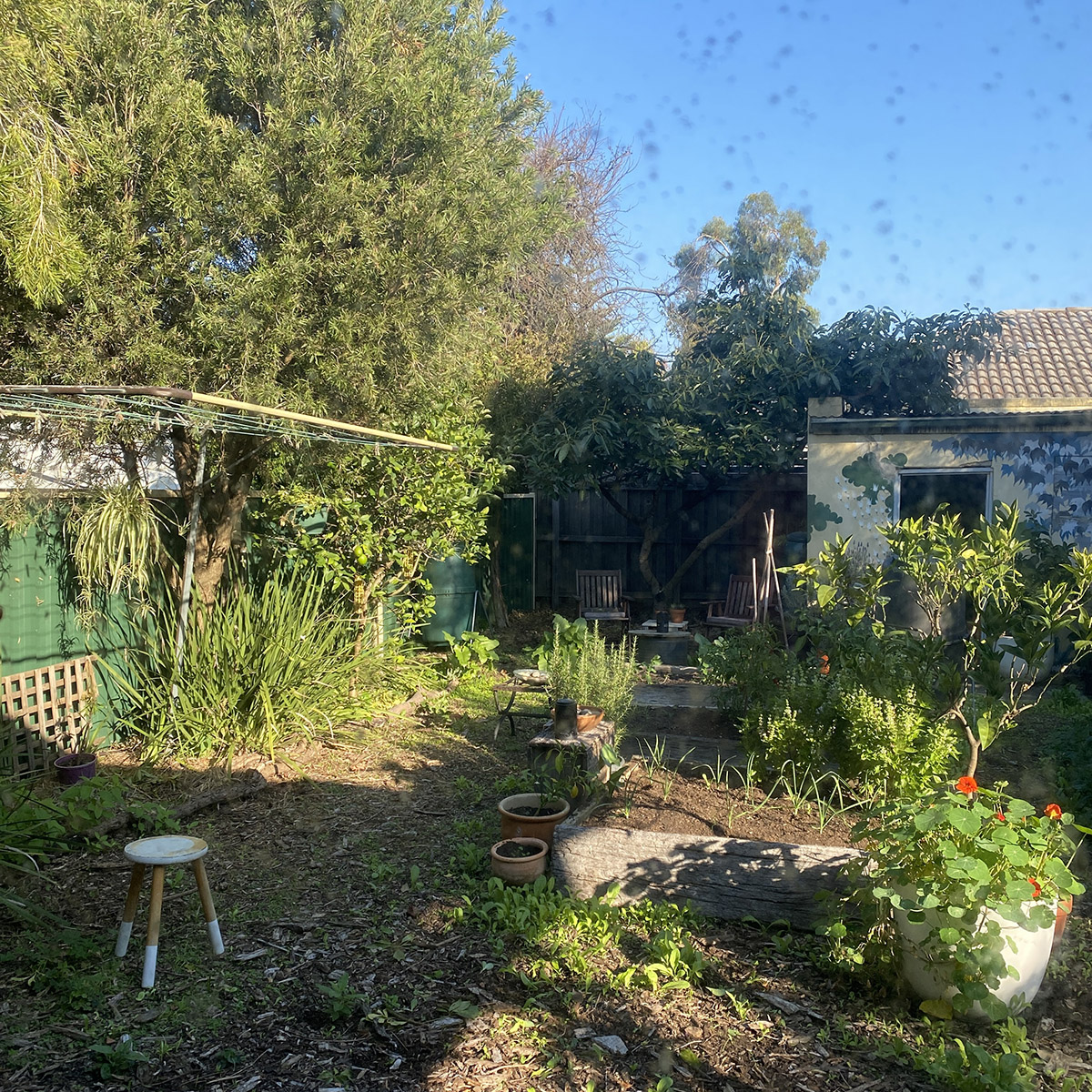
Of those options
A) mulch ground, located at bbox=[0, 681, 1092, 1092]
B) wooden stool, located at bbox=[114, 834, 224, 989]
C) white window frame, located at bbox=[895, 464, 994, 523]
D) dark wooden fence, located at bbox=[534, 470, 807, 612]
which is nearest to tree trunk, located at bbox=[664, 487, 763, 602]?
dark wooden fence, located at bbox=[534, 470, 807, 612]

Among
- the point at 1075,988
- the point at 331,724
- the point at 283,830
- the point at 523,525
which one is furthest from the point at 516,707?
the point at 523,525

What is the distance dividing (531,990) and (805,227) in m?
21.1

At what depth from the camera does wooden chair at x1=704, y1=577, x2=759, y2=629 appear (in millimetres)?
10656

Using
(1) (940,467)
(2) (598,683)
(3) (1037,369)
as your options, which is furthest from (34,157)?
(3) (1037,369)

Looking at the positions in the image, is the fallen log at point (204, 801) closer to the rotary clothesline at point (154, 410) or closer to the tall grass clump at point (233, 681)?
the tall grass clump at point (233, 681)

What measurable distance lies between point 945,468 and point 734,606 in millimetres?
3713

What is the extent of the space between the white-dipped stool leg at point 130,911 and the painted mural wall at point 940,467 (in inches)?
238

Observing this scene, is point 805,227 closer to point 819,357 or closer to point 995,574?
point 819,357

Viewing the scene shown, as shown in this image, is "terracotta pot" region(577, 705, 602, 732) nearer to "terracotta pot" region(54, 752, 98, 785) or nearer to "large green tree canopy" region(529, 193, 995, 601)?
"terracotta pot" region(54, 752, 98, 785)

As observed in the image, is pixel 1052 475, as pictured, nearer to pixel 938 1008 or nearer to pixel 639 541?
pixel 639 541

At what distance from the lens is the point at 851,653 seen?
475 cm

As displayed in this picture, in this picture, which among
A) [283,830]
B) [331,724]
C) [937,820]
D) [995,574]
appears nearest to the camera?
[937,820]

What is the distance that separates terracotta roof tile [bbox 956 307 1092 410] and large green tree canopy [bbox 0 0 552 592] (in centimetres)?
965

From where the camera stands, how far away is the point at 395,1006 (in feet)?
9.69
